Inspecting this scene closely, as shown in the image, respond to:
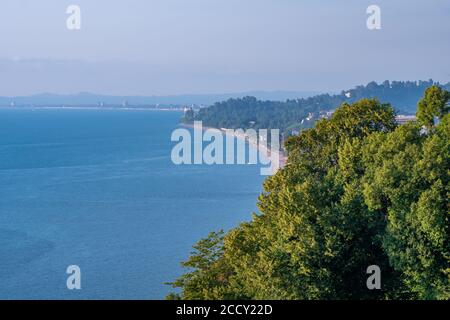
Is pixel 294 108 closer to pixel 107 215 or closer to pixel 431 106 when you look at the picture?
pixel 107 215

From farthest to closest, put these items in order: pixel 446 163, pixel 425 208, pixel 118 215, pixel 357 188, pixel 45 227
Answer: pixel 118 215 → pixel 45 227 → pixel 357 188 → pixel 446 163 → pixel 425 208

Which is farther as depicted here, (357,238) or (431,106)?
(431,106)

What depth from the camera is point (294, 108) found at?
365ft

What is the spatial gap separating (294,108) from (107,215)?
259 feet

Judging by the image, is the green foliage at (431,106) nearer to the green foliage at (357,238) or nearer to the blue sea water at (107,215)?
the green foliage at (357,238)

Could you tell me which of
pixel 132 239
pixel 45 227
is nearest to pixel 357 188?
pixel 132 239

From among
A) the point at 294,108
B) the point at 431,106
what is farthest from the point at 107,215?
the point at 294,108

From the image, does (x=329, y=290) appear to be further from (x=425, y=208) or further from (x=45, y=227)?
(x=45, y=227)

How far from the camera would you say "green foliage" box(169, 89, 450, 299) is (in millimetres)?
10250

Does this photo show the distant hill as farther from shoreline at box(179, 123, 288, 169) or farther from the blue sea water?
the blue sea water

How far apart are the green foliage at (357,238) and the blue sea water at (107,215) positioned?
10.8 metres

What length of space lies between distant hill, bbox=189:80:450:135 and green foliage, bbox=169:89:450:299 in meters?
73.7

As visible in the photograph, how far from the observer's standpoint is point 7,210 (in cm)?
3625

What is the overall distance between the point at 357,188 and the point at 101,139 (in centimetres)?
6660
